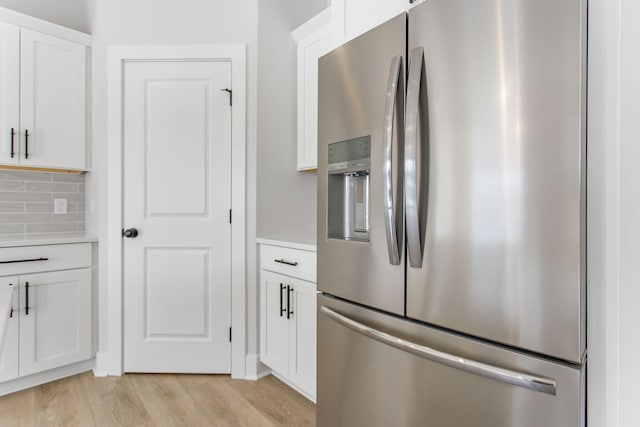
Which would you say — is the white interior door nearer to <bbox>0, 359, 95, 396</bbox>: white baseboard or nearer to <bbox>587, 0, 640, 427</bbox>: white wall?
<bbox>0, 359, 95, 396</bbox>: white baseboard

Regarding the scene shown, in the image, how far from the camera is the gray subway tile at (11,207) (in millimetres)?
2502

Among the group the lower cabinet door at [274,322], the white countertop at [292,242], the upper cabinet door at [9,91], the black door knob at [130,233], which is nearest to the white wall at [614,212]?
the white countertop at [292,242]

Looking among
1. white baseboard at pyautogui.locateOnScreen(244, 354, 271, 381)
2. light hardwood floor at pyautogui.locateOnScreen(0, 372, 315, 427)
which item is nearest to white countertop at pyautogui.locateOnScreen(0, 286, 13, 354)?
light hardwood floor at pyautogui.locateOnScreen(0, 372, 315, 427)

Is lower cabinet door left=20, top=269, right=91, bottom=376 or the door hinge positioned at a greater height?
the door hinge

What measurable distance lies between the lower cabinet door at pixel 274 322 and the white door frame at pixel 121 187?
157mm

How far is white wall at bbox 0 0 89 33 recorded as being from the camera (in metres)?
2.66

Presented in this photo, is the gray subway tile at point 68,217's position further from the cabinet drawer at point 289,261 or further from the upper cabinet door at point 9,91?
the cabinet drawer at point 289,261

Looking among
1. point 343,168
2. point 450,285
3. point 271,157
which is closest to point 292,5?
point 271,157

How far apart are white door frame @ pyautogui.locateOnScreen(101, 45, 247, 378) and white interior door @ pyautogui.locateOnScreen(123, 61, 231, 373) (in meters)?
0.04

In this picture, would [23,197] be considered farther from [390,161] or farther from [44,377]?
[390,161]

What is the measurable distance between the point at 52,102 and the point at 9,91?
0.22 metres

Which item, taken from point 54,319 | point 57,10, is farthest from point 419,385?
point 57,10

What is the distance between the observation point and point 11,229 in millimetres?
2541

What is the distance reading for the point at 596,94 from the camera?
2.57 ft
